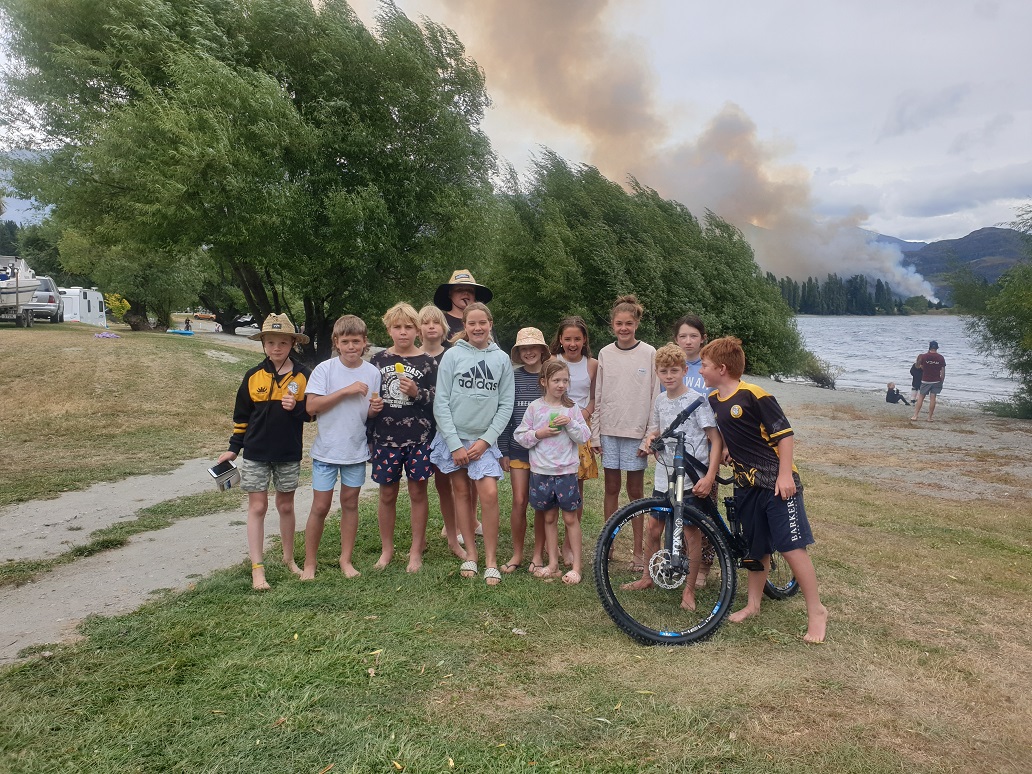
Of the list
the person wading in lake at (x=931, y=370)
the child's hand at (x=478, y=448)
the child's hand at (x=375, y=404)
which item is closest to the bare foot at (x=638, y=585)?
the child's hand at (x=478, y=448)

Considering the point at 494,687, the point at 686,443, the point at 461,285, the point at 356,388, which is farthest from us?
the point at 461,285

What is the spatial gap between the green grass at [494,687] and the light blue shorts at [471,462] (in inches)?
32.2

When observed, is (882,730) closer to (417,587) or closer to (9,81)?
(417,587)

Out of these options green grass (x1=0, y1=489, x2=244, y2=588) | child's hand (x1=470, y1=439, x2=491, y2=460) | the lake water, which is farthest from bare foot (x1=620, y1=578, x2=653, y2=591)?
the lake water

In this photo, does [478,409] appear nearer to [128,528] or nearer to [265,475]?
[265,475]

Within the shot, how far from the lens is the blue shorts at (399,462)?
5.15 m

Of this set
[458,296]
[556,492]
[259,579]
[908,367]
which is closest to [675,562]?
[556,492]

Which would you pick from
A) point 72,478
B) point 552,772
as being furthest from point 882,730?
point 72,478

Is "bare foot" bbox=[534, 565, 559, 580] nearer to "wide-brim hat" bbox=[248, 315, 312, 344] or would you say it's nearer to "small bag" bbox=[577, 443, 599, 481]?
"small bag" bbox=[577, 443, 599, 481]

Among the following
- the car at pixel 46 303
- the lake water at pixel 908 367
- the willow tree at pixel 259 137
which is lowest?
the lake water at pixel 908 367

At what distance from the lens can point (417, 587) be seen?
16.0 feet

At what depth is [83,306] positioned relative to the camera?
42.4 meters

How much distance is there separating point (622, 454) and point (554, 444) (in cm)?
61

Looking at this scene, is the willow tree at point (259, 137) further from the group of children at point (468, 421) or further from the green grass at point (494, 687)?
the green grass at point (494, 687)
